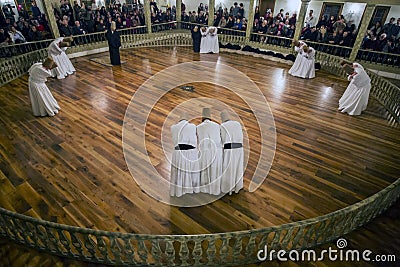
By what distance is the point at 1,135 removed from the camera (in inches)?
221

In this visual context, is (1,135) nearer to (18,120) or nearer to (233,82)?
(18,120)

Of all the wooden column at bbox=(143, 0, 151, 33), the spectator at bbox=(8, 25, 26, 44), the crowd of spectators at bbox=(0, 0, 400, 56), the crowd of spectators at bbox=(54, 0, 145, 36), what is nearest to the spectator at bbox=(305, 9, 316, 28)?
the crowd of spectators at bbox=(0, 0, 400, 56)

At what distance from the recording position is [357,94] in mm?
6664

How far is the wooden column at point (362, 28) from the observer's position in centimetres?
910

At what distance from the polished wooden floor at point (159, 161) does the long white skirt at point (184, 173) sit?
12.4 inches

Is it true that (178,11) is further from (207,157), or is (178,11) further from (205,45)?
(207,157)

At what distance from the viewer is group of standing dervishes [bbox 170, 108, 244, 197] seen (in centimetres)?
363

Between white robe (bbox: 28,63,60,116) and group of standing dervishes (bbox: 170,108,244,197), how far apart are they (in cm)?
425

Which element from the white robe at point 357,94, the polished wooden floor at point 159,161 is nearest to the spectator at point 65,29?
the polished wooden floor at point 159,161

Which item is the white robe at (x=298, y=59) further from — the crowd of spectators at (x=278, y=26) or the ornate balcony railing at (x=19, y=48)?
the ornate balcony railing at (x=19, y=48)

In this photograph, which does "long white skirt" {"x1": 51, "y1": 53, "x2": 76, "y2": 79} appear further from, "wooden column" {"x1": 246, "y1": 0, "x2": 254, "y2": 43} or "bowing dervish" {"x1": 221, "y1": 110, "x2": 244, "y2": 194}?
"wooden column" {"x1": 246, "y1": 0, "x2": 254, "y2": 43}

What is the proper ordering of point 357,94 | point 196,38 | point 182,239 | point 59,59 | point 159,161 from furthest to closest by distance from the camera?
point 196,38 → point 59,59 → point 357,94 → point 159,161 → point 182,239

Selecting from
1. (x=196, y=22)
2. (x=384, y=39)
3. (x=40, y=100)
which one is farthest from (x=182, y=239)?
(x=196, y=22)

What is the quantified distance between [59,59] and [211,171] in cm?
743
